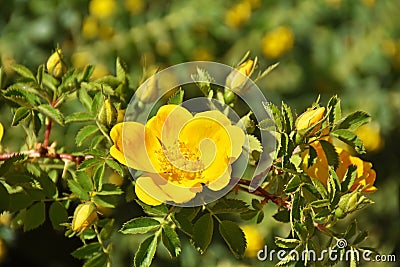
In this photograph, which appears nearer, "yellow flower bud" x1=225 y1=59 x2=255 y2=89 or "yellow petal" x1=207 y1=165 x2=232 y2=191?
"yellow petal" x1=207 y1=165 x2=232 y2=191

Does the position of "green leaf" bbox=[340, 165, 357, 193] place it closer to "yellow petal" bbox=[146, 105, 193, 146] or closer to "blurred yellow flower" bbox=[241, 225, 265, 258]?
"yellow petal" bbox=[146, 105, 193, 146]

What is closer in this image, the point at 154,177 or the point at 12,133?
the point at 154,177

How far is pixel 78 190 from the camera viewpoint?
3.52ft

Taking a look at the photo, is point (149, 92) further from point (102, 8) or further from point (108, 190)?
point (102, 8)

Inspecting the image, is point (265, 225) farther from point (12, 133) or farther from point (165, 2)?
point (165, 2)

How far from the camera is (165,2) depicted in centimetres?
296

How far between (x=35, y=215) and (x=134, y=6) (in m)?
1.74

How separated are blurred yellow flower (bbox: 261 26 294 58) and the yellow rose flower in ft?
6.35

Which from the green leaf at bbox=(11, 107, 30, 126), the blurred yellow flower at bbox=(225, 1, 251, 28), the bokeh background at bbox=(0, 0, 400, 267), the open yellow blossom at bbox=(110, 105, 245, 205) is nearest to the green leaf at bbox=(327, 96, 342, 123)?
the open yellow blossom at bbox=(110, 105, 245, 205)

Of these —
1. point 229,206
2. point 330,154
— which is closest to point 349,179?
point 330,154

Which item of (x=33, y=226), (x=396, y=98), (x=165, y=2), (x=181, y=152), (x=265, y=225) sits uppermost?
(x=165, y=2)

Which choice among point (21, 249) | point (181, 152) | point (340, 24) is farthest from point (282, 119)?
point (340, 24)

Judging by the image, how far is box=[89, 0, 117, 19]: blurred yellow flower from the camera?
268cm

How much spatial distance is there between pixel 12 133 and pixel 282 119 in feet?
4.80
